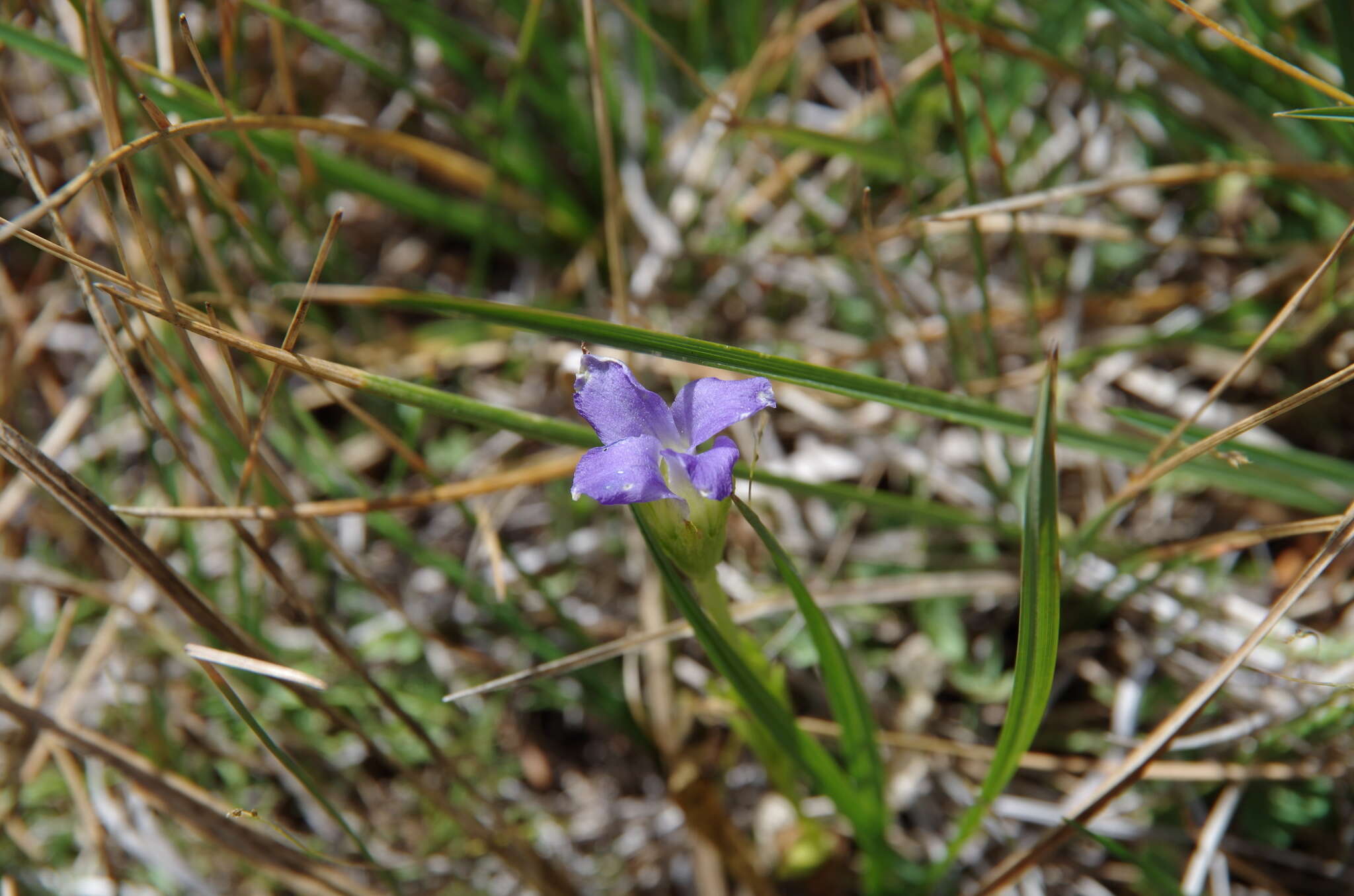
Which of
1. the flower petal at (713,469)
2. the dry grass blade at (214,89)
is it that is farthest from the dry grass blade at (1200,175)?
the dry grass blade at (214,89)

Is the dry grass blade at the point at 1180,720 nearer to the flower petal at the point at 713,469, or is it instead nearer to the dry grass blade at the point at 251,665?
the flower petal at the point at 713,469

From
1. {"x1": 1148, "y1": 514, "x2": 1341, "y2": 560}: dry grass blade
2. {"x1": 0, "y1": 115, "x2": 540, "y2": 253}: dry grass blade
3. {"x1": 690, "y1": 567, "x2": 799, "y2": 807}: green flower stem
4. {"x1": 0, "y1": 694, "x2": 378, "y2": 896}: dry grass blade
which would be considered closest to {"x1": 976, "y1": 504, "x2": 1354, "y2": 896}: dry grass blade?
{"x1": 1148, "y1": 514, "x2": 1341, "y2": 560}: dry grass blade

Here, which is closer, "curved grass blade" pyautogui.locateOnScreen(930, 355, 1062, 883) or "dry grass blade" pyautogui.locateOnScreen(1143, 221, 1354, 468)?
"curved grass blade" pyautogui.locateOnScreen(930, 355, 1062, 883)

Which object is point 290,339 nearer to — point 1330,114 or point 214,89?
point 214,89

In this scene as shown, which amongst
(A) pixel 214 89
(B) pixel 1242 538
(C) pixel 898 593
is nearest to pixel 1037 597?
(B) pixel 1242 538

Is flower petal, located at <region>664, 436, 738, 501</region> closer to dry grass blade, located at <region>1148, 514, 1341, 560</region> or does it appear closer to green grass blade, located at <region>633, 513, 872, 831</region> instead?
green grass blade, located at <region>633, 513, 872, 831</region>

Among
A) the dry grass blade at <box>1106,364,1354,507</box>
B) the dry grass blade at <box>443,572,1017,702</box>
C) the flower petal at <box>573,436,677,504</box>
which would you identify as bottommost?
the dry grass blade at <box>443,572,1017,702</box>
